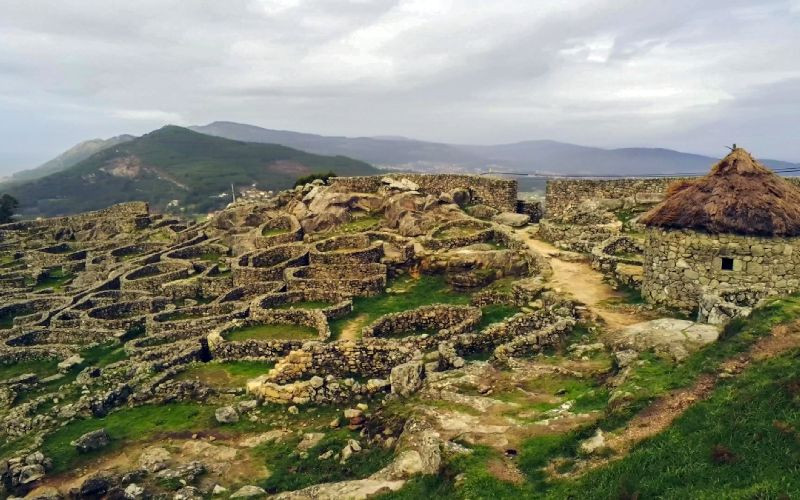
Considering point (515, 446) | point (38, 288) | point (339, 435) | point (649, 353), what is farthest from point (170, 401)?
point (38, 288)

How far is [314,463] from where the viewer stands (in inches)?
643

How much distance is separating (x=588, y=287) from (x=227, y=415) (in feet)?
55.1

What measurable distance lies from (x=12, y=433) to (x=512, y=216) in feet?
116

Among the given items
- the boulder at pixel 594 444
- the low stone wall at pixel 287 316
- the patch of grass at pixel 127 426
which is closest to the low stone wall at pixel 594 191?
the low stone wall at pixel 287 316

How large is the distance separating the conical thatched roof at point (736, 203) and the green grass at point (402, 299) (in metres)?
11.8

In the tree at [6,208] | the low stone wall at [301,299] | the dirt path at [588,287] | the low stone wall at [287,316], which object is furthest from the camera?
the tree at [6,208]

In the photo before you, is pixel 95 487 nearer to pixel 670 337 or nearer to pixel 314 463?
pixel 314 463

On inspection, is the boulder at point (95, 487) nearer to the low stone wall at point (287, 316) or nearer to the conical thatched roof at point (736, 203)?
the low stone wall at point (287, 316)

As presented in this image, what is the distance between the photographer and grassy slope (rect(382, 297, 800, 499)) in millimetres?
8688

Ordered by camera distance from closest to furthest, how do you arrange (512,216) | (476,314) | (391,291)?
(476,314), (391,291), (512,216)

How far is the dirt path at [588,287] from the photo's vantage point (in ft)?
69.7

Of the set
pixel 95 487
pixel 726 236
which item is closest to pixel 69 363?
pixel 95 487

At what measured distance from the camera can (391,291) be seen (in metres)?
33.1

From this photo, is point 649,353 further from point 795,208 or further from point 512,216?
point 512,216
